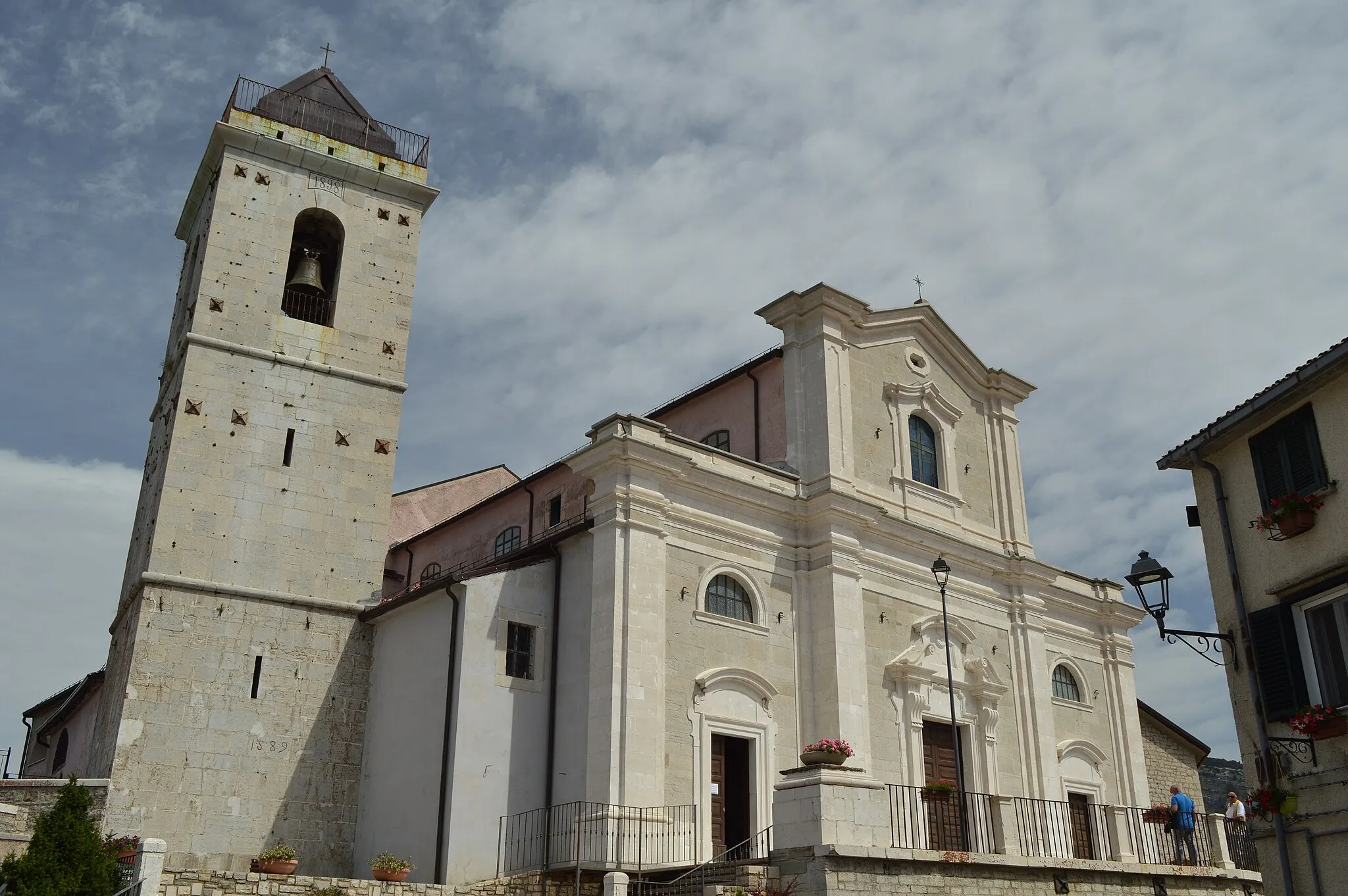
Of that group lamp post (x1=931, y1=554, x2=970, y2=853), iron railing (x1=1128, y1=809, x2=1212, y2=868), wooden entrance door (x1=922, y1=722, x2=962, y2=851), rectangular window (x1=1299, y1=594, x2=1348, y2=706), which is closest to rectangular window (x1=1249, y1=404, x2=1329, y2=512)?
rectangular window (x1=1299, y1=594, x2=1348, y2=706)

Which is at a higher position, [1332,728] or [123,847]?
[1332,728]

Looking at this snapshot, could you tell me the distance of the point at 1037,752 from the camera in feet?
85.9

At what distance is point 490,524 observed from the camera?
108 ft

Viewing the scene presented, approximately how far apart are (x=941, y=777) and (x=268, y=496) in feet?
48.8

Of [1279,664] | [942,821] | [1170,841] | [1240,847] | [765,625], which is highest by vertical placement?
[765,625]

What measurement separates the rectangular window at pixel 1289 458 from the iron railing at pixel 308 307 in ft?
63.9

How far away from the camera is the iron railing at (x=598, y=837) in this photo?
1909 cm

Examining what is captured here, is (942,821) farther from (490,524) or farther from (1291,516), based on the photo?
(490,524)

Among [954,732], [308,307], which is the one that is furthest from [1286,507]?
[308,307]

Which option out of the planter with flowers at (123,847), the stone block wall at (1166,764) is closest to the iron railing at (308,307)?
the planter with flowers at (123,847)

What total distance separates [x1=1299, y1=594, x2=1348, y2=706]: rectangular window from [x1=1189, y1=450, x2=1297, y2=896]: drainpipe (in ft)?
2.23

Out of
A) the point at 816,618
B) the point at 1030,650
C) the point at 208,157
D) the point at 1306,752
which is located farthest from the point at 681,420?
the point at 1306,752

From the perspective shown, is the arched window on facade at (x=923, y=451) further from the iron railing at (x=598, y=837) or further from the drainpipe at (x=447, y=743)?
the drainpipe at (x=447, y=743)

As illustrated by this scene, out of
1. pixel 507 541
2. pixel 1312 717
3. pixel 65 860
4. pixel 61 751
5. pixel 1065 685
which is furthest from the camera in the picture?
pixel 61 751
